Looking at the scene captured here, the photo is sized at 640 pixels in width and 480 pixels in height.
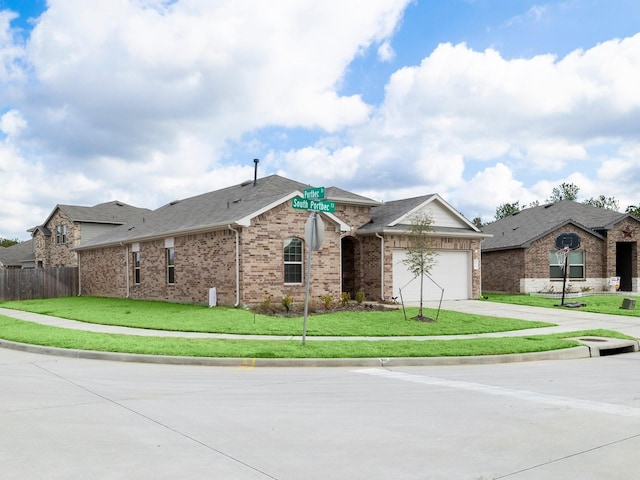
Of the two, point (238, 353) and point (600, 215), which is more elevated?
point (600, 215)

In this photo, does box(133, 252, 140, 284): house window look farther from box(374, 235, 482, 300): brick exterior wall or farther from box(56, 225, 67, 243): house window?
box(56, 225, 67, 243): house window

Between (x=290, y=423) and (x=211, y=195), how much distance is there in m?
24.4

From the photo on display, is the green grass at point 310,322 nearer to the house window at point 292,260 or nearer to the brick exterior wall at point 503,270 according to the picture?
the house window at point 292,260

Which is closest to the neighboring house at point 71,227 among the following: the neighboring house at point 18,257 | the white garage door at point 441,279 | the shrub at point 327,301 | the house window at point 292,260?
the neighboring house at point 18,257

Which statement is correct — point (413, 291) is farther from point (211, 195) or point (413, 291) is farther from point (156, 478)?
point (156, 478)

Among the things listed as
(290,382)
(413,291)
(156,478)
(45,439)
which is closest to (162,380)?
(290,382)

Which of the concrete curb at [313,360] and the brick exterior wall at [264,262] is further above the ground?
the brick exterior wall at [264,262]

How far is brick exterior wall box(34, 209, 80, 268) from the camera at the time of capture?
1658 inches

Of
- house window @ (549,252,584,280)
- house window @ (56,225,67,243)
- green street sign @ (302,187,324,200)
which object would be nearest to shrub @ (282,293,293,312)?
green street sign @ (302,187,324,200)

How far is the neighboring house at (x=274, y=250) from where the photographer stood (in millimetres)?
20312

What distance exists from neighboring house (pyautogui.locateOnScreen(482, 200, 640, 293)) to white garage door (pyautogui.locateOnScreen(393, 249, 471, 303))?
5.51 metres

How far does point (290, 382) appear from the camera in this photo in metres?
8.98

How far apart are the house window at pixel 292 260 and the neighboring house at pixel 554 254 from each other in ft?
46.0

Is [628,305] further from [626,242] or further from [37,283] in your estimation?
[37,283]
